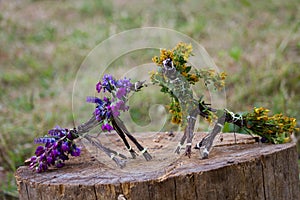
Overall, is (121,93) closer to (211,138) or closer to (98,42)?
(211,138)

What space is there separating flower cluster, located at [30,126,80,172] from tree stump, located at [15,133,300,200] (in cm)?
4

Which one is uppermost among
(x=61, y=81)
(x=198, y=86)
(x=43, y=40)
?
(x=43, y=40)

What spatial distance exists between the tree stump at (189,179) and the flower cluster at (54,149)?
4 centimetres

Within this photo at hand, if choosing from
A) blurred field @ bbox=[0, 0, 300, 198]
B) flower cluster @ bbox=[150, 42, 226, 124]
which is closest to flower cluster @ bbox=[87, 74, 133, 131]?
flower cluster @ bbox=[150, 42, 226, 124]

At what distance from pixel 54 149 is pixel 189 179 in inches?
23.0

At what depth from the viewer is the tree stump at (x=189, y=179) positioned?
1.91 metres

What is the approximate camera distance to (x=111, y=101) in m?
2.04

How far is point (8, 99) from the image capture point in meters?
5.65

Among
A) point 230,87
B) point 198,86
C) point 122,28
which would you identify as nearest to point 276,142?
point 198,86

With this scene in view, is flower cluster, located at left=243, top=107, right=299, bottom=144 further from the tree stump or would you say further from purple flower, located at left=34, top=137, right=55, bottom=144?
purple flower, located at left=34, top=137, right=55, bottom=144

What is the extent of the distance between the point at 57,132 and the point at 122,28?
16.0 ft

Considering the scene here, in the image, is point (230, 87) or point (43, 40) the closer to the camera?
point (230, 87)

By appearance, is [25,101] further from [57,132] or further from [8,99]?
[57,132]

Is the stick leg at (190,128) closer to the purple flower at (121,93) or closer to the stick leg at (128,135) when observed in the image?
the stick leg at (128,135)
